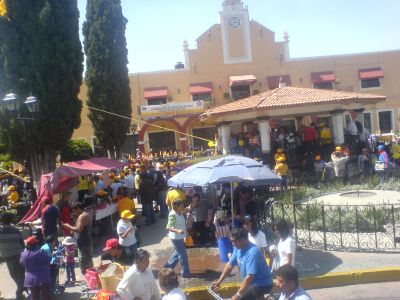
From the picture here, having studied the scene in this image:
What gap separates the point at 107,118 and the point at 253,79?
12.2 metres

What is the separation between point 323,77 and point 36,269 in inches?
1198

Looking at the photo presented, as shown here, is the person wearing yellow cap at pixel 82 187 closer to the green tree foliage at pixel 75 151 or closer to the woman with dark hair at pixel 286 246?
the green tree foliage at pixel 75 151

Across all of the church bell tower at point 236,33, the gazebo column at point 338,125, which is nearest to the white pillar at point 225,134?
the gazebo column at point 338,125

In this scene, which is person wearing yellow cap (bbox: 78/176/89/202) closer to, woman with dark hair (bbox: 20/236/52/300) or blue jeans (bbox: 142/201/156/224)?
blue jeans (bbox: 142/201/156/224)

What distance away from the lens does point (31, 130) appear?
17.0 m

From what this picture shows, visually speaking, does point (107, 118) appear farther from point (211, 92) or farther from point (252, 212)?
point (252, 212)

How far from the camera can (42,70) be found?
17.4 metres

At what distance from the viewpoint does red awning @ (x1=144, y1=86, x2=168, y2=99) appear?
33.5 m

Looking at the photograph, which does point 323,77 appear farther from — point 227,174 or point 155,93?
point 227,174

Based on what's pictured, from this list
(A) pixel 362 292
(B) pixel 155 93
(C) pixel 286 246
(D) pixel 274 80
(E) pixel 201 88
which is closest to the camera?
(C) pixel 286 246

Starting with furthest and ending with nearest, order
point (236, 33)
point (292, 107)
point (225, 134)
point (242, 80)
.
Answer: point (236, 33) < point (242, 80) < point (225, 134) < point (292, 107)

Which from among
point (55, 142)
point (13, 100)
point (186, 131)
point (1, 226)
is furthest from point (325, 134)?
point (186, 131)

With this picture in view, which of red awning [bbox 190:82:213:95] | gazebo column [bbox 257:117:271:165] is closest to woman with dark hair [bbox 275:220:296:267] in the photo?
gazebo column [bbox 257:117:271:165]

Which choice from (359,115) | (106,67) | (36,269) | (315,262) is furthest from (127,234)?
(106,67)
